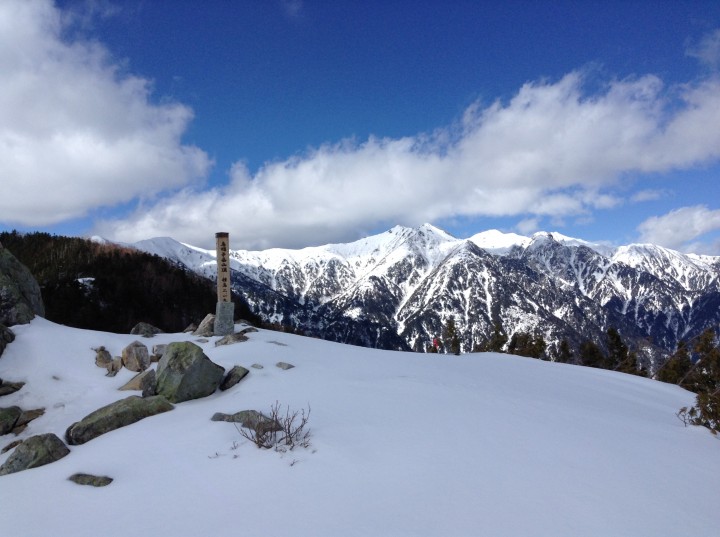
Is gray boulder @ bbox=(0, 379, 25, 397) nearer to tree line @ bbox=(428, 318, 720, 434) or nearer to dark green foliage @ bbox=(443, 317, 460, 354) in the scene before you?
tree line @ bbox=(428, 318, 720, 434)

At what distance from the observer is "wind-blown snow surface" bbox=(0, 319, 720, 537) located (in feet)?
17.2

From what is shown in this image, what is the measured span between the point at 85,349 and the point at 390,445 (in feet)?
44.7

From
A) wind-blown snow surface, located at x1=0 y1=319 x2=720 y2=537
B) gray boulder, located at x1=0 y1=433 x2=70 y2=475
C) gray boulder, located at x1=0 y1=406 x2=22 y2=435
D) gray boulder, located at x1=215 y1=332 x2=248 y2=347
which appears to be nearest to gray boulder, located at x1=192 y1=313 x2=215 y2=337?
gray boulder, located at x1=215 y1=332 x2=248 y2=347

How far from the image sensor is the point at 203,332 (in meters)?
20.0

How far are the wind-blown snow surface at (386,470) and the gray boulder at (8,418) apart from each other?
35cm

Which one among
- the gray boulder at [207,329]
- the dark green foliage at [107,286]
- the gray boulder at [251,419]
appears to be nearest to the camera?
the gray boulder at [251,419]

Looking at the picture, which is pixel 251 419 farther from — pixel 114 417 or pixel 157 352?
pixel 157 352

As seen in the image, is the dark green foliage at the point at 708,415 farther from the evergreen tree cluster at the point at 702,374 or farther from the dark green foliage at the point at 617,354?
the dark green foliage at the point at 617,354

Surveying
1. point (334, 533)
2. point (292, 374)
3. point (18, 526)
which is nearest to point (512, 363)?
point (292, 374)

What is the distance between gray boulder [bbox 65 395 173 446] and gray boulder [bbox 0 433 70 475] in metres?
0.81

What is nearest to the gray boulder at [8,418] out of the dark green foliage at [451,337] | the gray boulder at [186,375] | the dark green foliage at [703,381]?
the gray boulder at [186,375]

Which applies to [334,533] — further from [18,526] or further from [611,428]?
[611,428]

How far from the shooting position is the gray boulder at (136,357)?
14.5m

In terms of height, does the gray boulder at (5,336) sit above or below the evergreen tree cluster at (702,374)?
above
